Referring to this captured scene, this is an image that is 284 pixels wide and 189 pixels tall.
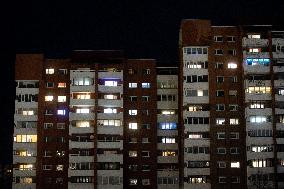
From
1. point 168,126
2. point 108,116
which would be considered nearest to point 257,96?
point 168,126

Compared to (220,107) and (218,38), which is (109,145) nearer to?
(220,107)

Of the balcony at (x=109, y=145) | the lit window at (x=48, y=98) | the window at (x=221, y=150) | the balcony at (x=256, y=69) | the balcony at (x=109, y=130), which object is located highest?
the balcony at (x=256, y=69)

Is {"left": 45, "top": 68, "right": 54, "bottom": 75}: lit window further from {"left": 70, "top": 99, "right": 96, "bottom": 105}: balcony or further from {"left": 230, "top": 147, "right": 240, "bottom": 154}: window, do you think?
{"left": 230, "top": 147, "right": 240, "bottom": 154}: window

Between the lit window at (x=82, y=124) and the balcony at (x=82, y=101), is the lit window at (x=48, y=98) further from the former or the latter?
the lit window at (x=82, y=124)

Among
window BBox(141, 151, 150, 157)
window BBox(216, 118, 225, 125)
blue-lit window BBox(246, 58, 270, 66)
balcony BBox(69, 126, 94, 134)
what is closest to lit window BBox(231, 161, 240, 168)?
window BBox(216, 118, 225, 125)

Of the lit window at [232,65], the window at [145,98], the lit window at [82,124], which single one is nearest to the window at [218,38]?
the lit window at [232,65]

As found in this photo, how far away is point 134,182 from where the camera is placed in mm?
107938

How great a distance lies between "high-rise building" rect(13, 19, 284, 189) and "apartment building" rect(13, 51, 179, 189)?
217 millimetres

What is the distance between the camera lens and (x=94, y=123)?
107625 mm

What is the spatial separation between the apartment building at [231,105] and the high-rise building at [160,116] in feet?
0.67

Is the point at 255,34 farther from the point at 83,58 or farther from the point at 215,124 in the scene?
the point at 83,58

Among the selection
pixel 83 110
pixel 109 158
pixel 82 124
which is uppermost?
pixel 83 110

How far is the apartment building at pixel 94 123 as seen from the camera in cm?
10650

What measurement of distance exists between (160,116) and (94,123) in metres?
15.0
